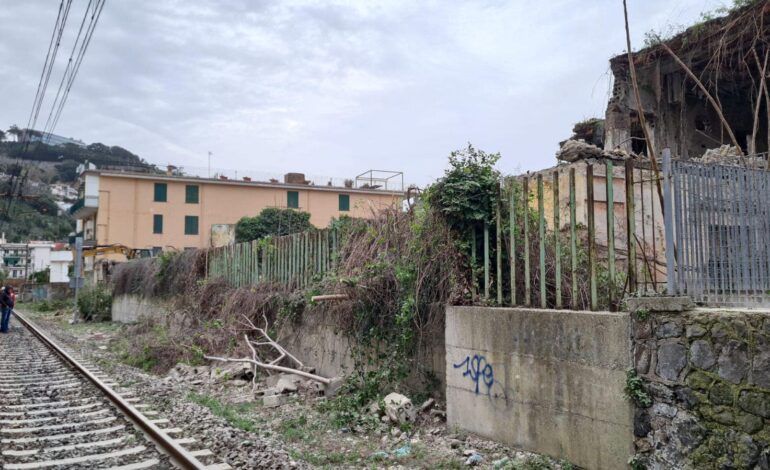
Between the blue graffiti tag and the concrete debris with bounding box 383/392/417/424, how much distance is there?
3.01 ft

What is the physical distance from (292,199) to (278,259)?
3738cm

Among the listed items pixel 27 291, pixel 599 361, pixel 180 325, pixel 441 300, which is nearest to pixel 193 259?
pixel 180 325

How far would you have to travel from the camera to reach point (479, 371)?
6.60 meters

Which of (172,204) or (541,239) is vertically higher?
(172,204)

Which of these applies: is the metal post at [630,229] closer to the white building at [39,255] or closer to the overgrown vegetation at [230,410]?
the overgrown vegetation at [230,410]

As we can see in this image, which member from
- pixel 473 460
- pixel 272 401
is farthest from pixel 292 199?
pixel 473 460

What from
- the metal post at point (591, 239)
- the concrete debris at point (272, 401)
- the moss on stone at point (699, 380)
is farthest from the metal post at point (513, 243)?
the concrete debris at point (272, 401)

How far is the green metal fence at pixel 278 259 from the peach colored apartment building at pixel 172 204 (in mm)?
26394

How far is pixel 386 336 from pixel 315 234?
12.1ft

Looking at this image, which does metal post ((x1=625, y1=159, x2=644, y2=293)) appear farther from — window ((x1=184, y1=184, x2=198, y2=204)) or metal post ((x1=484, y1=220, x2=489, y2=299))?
window ((x1=184, y1=184, x2=198, y2=204))

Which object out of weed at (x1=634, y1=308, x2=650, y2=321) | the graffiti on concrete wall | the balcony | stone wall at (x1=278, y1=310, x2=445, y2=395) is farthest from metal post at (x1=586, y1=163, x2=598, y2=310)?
the balcony

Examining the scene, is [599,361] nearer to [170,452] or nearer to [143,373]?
[170,452]

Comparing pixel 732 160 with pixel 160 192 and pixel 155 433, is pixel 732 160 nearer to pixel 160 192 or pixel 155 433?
pixel 155 433

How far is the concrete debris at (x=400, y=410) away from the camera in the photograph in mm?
7145
